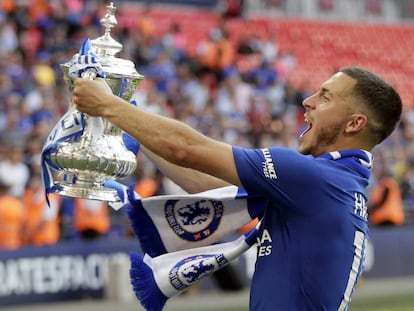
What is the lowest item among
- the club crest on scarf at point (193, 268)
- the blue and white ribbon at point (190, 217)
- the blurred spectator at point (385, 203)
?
the blurred spectator at point (385, 203)

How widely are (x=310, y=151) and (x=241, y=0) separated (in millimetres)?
23280

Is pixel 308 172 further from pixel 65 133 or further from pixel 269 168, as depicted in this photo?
pixel 65 133

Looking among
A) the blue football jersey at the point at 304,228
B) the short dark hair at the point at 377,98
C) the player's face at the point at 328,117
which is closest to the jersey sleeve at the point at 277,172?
the blue football jersey at the point at 304,228

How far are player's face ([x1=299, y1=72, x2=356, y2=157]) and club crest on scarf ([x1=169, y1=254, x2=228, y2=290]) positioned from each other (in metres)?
0.62

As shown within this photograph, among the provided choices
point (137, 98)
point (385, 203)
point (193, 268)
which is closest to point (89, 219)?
point (137, 98)

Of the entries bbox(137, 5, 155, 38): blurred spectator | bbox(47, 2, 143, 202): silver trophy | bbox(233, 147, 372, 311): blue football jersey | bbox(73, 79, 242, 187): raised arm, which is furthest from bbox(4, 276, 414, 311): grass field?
bbox(73, 79, 242, 187): raised arm

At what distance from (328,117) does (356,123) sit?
0.11 m

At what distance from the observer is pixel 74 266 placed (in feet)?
45.5

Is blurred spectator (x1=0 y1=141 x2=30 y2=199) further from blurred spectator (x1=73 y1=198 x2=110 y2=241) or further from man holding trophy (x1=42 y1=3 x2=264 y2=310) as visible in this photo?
man holding trophy (x1=42 y1=3 x2=264 y2=310)

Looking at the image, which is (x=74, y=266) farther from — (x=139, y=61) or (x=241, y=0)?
(x=241, y=0)

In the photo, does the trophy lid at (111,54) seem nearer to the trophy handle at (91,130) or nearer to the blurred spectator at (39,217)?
the trophy handle at (91,130)

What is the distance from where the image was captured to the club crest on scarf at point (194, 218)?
456cm

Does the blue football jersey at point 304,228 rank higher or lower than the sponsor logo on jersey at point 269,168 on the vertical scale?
lower

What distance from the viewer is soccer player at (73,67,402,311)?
388cm
